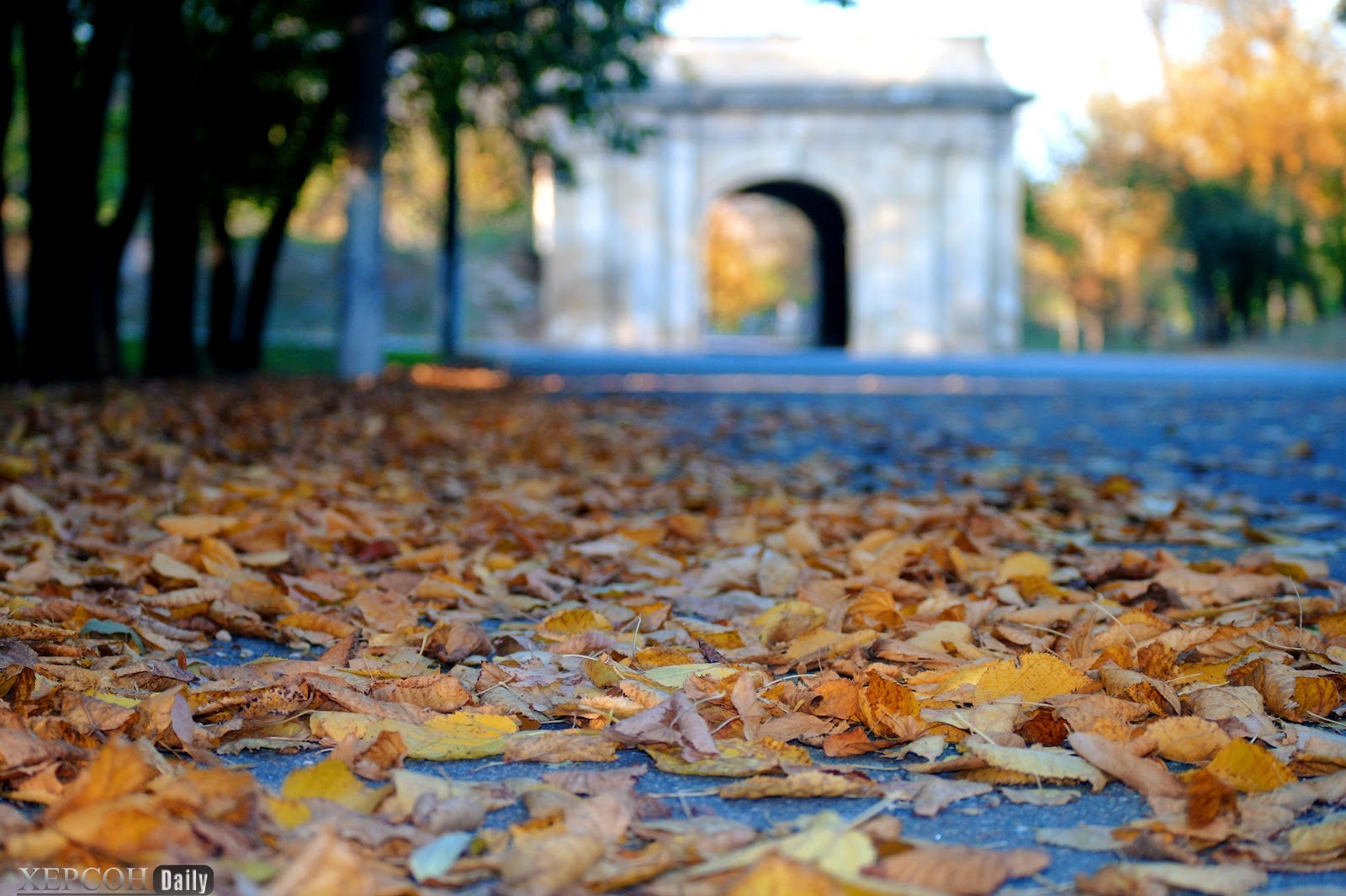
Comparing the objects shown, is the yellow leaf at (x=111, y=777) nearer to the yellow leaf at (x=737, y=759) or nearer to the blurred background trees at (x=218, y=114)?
the yellow leaf at (x=737, y=759)

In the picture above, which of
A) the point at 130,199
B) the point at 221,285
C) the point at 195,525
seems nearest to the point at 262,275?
the point at 221,285

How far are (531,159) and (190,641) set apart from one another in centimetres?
1716

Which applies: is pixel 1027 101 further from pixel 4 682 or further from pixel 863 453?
pixel 4 682

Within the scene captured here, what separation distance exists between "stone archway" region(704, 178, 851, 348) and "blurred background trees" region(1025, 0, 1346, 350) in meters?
8.35

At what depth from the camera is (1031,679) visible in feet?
7.93

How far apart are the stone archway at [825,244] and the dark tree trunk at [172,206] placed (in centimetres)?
2409

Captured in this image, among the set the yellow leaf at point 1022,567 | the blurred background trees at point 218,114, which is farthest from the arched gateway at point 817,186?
the yellow leaf at point 1022,567

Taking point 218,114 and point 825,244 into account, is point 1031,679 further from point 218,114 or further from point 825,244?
point 825,244

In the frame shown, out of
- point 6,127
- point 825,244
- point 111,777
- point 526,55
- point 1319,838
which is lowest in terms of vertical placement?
point 1319,838

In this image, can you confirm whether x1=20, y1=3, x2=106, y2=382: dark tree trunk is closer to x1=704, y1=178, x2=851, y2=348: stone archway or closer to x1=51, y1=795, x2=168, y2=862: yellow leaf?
x1=51, y1=795, x2=168, y2=862: yellow leaf

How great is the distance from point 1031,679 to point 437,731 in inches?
40.4

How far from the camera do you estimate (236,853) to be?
1619mm

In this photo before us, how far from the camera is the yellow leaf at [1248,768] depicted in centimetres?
199

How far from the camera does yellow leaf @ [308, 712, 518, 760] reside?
2172 mm
